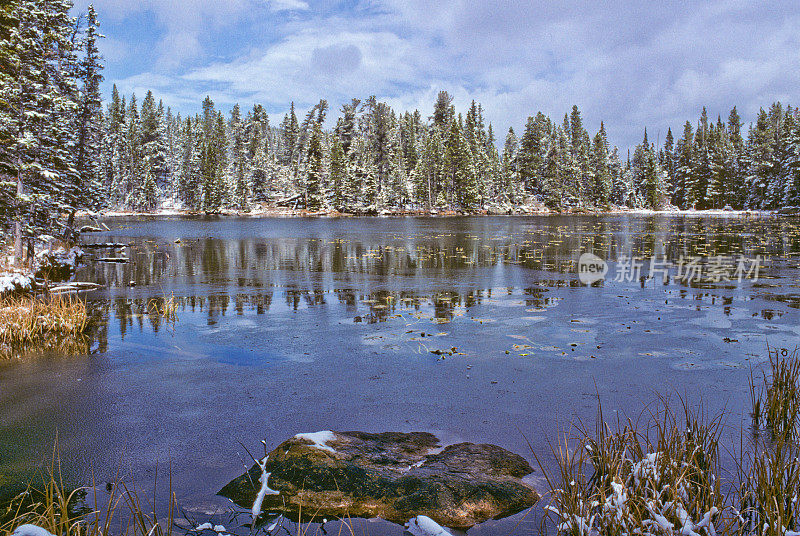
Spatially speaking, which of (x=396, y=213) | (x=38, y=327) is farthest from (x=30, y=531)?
(x=396, y=213)

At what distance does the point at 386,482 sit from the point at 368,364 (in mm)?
4737

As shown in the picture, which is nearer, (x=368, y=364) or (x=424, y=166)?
(x=368, y=364)

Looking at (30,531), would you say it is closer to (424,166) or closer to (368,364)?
(368,364)

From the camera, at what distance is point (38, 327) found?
1290 cm

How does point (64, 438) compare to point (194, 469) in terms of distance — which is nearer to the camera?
point (194, 469)

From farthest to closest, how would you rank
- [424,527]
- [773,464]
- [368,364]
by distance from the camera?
[368,364]
[424,527]
[773,464]

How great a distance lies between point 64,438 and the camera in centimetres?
720

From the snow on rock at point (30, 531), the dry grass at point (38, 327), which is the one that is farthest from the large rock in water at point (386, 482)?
the dry grass at point (38, 327)

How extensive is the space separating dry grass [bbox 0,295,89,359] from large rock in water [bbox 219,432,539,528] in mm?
8952

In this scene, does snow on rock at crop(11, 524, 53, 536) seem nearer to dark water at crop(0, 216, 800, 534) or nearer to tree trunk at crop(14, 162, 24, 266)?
dark water at crop(0, 216, 800, 534)

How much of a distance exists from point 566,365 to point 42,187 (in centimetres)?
2439

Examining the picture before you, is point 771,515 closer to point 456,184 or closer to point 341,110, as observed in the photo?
point 456,184

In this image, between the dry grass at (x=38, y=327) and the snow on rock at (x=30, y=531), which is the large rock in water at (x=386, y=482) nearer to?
the snow on rock at (x=30, y=531)

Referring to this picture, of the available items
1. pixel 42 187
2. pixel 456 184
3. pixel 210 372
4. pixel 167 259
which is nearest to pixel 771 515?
pixel 210 372
